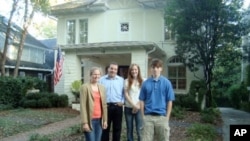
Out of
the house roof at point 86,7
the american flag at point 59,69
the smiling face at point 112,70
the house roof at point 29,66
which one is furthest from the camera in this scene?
the house roof at point 29,66

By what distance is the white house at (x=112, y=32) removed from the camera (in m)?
16.8

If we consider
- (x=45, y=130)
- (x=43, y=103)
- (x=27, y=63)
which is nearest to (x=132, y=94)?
(x=45, y=130)

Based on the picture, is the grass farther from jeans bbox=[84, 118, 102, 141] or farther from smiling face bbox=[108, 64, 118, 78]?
jeans bbox=[84, 118, 102, 141]

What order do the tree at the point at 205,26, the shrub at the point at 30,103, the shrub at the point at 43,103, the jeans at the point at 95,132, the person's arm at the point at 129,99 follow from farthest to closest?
the shrub at the point at 30,103, the shrub at the point at 43,103, the tree at the point at 205,26, the person's arm at the point at 129,99, the jeans at the point at 95,132

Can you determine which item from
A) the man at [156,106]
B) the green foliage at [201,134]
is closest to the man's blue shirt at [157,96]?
the man at [156,106]

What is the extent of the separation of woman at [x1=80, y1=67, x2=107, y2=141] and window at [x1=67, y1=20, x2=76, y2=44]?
49.6ft

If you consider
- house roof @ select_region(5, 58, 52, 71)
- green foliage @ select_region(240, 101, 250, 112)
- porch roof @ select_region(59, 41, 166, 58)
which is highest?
porch roof @ select_region(59, 41, 166, 58)

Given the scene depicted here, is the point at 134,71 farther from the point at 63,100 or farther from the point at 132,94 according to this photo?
the point at 63,100

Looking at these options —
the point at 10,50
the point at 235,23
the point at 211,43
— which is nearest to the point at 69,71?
the point at 211,43

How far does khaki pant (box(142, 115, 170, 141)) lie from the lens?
4.79m

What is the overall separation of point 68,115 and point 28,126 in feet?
8.58

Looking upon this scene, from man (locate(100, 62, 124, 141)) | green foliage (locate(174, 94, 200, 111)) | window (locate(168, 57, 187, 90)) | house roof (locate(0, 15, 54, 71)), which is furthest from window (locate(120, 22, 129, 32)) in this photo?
man (locate(100, 62, 124, 141))

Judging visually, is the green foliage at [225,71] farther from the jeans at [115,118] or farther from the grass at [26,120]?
the jeans at [115,118]

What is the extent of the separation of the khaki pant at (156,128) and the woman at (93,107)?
82cm
